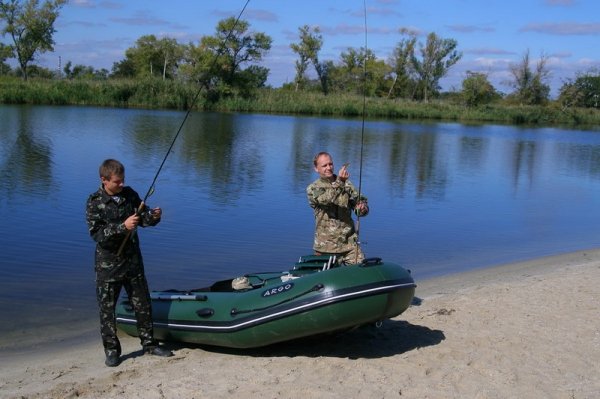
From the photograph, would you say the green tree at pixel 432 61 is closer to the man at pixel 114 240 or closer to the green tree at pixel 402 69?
the green tree at pixel 402 69

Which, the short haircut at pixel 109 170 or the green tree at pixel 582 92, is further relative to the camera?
the green tree at pixel 582 92

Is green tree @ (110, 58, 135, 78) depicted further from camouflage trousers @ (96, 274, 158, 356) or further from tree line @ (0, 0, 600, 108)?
camouflage trousers @ (96, 274, 158, 356)

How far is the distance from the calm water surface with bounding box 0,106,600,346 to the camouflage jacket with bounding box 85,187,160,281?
1.83 metres

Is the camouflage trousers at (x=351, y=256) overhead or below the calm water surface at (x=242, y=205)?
overhead

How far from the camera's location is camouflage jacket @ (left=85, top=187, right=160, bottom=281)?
184 inches

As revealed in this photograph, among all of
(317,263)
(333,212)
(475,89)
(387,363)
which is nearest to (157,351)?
(317,263)

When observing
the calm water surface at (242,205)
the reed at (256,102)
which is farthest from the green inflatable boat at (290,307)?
the reed at (256,102)

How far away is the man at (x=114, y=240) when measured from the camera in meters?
4.67

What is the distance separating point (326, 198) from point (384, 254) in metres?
4.37

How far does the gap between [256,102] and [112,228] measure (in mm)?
45104

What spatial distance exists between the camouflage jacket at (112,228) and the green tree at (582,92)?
74.8 meters

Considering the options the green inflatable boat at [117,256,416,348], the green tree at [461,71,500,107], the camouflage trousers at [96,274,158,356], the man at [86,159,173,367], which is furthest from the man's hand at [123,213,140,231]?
the green tree at [461,71,500,107]

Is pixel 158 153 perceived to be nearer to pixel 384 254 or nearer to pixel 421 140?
pixel 384 254

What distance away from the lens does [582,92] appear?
7569 cm
